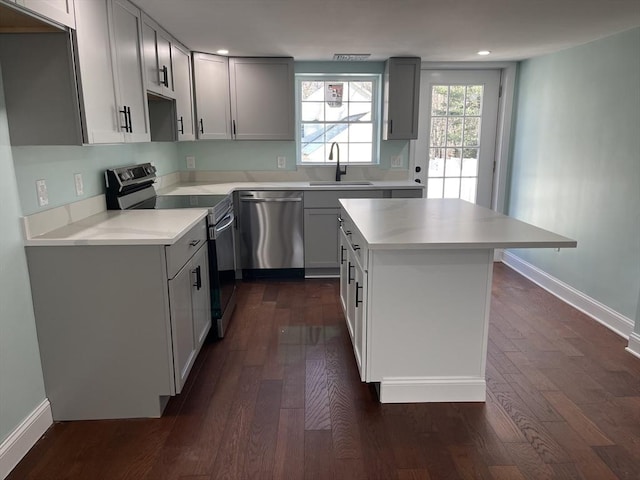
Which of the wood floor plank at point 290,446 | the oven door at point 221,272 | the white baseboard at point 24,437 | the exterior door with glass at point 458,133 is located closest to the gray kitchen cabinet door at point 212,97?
the oven door at point 221,272

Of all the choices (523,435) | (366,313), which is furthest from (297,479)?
(523,435)

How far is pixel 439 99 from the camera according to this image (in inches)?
189

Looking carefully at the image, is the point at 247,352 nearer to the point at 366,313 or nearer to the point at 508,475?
the point at 366,313

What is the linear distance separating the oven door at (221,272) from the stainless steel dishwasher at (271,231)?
2.63 feet

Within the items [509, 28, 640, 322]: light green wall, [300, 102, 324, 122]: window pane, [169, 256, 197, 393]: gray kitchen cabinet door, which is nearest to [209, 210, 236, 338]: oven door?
[169, 256, 197, 393]: gray kitchen cabinet door

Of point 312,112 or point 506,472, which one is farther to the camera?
point 312,112

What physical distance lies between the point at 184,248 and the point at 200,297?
445 mm

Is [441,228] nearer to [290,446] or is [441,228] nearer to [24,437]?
[290,446]

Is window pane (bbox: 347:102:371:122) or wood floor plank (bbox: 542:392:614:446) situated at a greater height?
window pane (bbox: 347:102:371:122)

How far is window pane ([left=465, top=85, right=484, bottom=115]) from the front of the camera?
189 inches

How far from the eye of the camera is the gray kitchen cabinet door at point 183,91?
3626mm

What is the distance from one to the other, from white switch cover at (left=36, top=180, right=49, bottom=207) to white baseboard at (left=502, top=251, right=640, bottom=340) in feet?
11.8

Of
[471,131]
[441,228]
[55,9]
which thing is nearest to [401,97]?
[471,131]

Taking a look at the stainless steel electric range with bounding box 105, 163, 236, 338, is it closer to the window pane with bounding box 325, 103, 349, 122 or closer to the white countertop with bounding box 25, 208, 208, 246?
the white countertop with bounding box 25, 208, 208, 246
